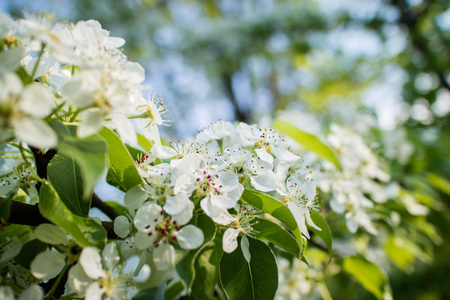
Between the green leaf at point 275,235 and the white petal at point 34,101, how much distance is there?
455mm

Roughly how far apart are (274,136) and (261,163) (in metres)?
0.16

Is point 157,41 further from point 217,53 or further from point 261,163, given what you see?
point 261,163

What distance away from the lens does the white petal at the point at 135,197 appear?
60cm

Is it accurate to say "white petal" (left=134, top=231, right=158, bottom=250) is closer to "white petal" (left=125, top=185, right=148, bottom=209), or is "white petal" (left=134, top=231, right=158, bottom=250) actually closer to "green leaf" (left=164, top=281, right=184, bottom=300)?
"white petal" (left=125, top=185, right=148, bottom=209)

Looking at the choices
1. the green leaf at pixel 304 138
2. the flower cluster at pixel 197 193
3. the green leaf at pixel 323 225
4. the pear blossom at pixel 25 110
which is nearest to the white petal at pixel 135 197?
the flower cluster at pixel 197 193

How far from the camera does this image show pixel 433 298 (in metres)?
3.26

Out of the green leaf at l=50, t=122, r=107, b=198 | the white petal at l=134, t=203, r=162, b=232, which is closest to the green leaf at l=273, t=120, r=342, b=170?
the white petal at l=134, t=203, r=162, b=232

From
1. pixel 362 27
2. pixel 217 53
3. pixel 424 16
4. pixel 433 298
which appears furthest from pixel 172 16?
pixel 433 298

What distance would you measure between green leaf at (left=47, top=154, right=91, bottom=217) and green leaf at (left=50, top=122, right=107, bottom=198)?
89mm

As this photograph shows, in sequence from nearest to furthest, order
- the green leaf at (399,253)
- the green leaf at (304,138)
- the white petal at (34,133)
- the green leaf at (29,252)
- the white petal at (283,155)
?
the white petal at (34,133) < the green leaf at (29,252) < the white petal at (283,155) < the green leaf at (304,138) < the green leaf at (399,253)

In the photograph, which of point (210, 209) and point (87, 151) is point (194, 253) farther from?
point (87, 151)

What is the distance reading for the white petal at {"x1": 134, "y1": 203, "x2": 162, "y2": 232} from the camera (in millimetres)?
559

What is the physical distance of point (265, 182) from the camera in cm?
65

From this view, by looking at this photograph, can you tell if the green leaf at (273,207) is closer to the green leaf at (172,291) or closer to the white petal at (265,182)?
the white petal at (265,182)
